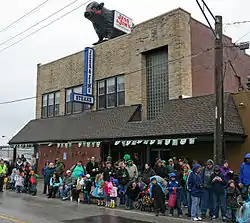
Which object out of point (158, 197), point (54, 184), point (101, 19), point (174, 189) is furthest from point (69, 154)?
point (174, 189)

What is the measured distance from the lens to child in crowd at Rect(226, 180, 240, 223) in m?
10.1

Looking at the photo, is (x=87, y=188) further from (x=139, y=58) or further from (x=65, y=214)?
(x=139, y=58)

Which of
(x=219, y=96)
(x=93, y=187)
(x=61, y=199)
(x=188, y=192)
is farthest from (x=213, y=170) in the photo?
(x=61, y=199)

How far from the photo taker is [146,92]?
19.5 m

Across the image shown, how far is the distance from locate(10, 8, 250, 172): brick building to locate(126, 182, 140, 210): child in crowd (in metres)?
3.00

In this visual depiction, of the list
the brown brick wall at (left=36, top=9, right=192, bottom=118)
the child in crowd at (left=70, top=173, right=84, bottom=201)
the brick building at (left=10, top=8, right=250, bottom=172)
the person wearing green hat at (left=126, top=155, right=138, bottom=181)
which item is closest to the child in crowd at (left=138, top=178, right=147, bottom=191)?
the person wearing green hat at (left=126, top=155, right=138, bottom=181)

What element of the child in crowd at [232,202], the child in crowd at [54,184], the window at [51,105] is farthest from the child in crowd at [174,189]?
the window at [51,105]

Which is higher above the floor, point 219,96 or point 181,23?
point 181,23

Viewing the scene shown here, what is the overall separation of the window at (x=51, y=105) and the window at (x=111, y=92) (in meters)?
4.82

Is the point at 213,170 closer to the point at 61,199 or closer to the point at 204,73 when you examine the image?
the point at 61,199

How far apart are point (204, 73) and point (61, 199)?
9655mm

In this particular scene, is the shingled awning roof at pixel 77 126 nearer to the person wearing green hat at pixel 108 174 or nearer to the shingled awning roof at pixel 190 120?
the shingled awning roof at pixel 190 120

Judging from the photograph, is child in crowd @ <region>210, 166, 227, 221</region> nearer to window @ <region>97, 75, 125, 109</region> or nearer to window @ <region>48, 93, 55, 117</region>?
window @ <region>97, 75, 125, 109</region>

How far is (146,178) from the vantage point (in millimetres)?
12992
